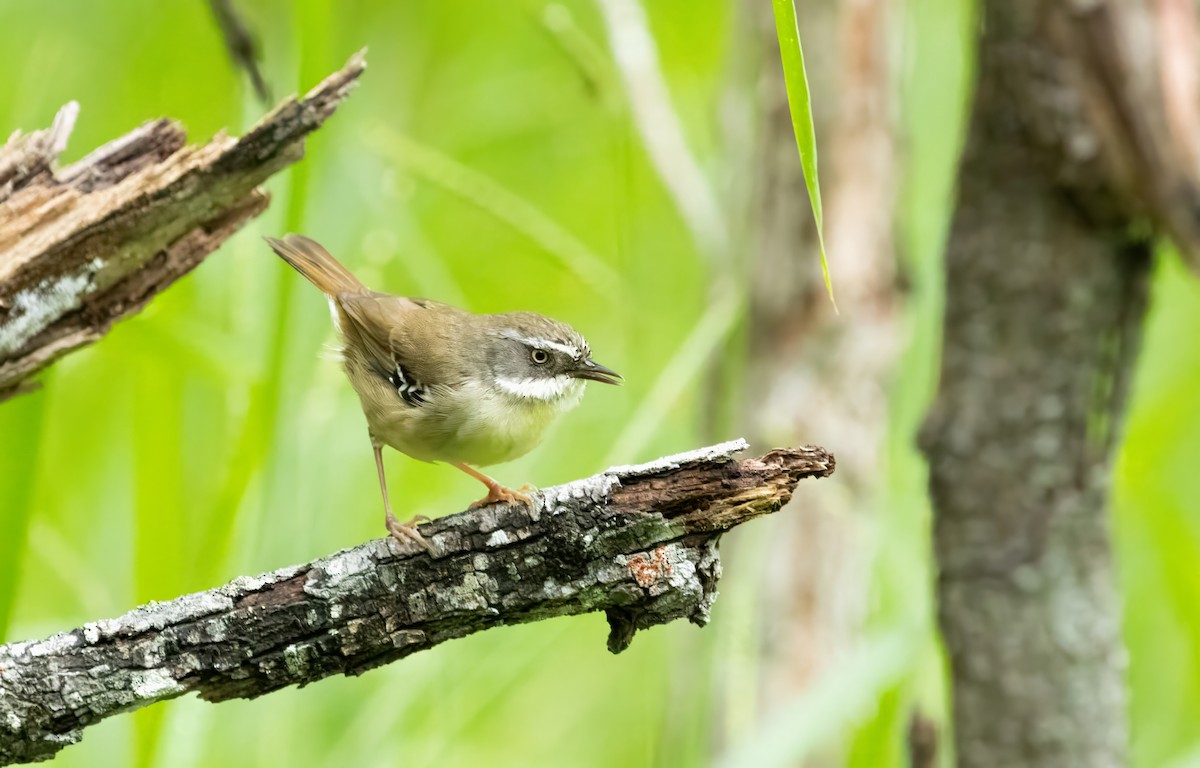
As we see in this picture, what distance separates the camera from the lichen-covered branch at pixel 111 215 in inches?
114

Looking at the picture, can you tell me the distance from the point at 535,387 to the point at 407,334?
488 millimetres

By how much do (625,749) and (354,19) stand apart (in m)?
4.56

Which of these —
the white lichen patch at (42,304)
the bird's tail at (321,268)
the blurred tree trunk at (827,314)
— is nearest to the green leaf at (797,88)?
the white lichen patch at (42,304)

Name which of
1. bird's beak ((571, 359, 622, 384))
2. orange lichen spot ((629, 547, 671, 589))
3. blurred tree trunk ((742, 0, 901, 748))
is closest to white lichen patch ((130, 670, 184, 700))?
orange lichen spot ((629, 547, 671, 589))

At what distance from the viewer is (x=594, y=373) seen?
378 centimetres

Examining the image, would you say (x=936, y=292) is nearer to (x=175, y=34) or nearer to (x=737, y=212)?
(x=737, y=212)

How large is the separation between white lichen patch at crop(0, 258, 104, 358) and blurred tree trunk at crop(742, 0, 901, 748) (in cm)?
297

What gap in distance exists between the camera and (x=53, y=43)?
14.6 ft

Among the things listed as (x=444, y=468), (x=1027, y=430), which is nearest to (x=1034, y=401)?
(x=1027, y=430)

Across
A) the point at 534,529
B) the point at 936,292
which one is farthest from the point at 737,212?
the point at 534,529

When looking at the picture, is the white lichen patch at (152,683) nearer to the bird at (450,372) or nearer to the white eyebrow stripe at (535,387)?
the bird at (450,372)

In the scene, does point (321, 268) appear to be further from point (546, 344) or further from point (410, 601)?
point (410, 601)

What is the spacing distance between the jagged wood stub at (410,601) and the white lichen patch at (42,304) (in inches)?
37.1

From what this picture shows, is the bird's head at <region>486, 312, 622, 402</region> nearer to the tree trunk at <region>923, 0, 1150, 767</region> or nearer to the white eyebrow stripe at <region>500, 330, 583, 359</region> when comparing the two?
the white eyebrow stripe at <region>500, 330, 583, 359</region>
